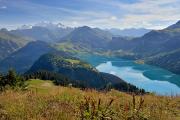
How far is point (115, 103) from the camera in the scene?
12977 millimetres

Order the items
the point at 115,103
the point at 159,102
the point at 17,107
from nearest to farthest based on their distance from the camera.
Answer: the point at 17,107
the point at 115,103
the point at 159,102

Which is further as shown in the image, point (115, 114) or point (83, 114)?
point (115, 114)

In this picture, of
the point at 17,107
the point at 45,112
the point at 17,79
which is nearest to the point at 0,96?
the point at 17,107

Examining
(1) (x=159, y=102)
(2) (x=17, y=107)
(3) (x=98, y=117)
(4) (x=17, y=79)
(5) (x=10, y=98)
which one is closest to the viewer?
(3) (x=98, y=117)

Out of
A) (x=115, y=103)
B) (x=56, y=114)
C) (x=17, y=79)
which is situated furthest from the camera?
(x=17, y=79)

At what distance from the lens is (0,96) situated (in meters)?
12.6

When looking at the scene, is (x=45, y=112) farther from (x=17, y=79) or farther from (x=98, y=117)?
(x=17, y=79)

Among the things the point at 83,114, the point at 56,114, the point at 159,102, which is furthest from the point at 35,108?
the point at 159,102

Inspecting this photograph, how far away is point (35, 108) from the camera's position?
1068 cm

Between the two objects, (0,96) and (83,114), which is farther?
(0,96)

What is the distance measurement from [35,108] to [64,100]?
2748 mm

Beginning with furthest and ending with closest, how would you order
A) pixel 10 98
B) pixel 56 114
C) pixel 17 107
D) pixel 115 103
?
pixel 115 103 → pixel 10 98 → pixel 17 107 → pixel 56 114

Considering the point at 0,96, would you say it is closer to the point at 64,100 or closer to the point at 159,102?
the point at 64,100

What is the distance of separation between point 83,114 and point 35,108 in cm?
244
